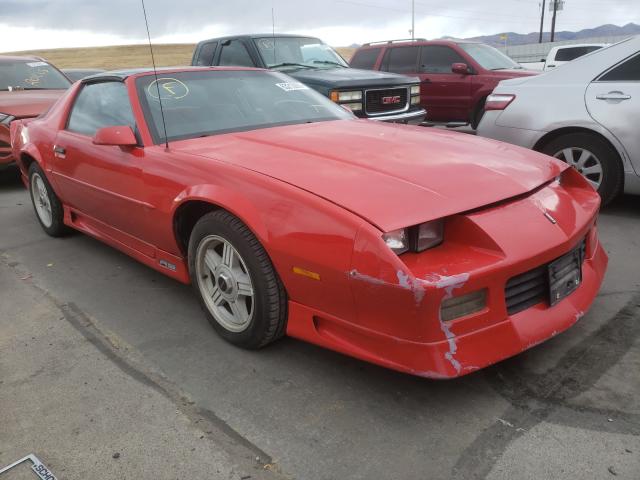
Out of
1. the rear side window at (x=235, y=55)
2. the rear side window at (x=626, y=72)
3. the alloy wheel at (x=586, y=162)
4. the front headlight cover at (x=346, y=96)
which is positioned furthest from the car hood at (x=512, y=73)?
the alloy wheel at (x=586, y=162)

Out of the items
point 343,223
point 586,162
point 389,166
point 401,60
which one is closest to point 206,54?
point 401,60

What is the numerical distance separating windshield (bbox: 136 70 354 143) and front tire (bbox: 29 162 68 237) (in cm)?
161

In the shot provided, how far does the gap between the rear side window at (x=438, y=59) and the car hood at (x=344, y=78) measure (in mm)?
1860

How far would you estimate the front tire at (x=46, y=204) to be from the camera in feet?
14.5

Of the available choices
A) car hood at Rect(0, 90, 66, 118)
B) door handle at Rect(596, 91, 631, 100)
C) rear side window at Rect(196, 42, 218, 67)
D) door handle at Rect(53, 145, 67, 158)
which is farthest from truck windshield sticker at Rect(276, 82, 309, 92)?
rear side window at Rect(196, 42, 218, 67)

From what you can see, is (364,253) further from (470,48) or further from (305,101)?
(470,48)

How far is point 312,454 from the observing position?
196 centimetres

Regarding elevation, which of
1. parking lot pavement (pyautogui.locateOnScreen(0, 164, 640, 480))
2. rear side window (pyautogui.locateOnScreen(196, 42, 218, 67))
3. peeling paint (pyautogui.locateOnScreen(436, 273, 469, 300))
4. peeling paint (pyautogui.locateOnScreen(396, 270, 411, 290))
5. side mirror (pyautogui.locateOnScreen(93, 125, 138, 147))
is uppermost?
rear side window (pyautogui.locateOnScreen(196, 42, 218, 67))

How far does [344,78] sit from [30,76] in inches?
172

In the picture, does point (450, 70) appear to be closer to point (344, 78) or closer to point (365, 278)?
point (344, 78)

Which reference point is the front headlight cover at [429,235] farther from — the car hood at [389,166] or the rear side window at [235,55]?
the rear side window at [235,55]

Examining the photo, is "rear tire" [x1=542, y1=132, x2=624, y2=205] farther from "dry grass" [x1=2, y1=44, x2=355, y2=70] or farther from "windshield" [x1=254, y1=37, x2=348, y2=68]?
"dry grass" [x1=2, y1=44, x2=355, y2=70]

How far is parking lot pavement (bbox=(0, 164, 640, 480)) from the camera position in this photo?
75.2 inches

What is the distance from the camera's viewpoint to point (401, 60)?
9820mm
